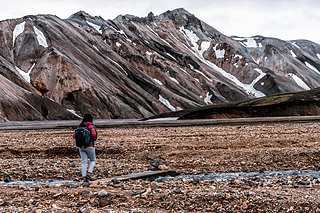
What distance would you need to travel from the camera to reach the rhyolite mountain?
9131 cm

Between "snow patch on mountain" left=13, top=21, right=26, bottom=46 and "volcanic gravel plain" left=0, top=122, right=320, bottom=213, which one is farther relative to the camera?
"snow patch on mountain" left=13, top=21, right=26, bottom=46

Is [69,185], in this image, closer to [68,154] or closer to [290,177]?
[290,177]

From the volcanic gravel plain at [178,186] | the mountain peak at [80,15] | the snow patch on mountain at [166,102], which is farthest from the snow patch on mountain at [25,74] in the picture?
the volcanic gravel plain at [178,186]

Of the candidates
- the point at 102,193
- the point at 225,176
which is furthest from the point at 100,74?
the point at 102,193

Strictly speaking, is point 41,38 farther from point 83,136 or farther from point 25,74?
point 83,136

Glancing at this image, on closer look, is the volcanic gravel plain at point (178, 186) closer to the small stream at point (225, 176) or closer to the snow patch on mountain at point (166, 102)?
the small stream at point (225, 176)

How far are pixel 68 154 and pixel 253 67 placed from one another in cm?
18560

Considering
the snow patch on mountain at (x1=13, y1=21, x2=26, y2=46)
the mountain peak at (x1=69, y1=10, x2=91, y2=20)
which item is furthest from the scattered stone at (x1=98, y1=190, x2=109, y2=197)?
the mountain peak at (x1=69, y1=10, x2=91, y2=20)

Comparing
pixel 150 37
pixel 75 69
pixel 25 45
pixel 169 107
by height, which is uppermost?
pixel 150 37

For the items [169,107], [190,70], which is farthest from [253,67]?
[169,107]

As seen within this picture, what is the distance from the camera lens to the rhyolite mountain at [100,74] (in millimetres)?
91312

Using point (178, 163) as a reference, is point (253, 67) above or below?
above

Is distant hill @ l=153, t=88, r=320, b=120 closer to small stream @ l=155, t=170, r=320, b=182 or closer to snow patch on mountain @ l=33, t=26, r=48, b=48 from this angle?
small stream @ l=155, t=170, r=320, b=182

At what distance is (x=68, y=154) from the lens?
1742 cm
